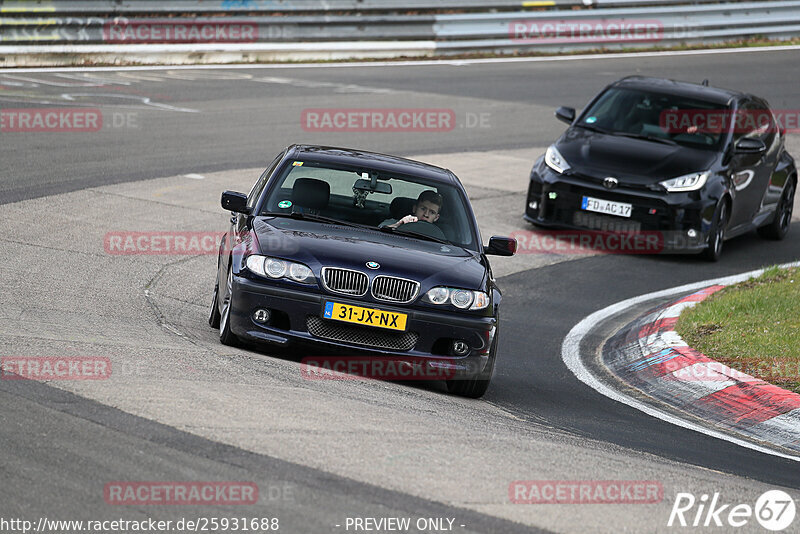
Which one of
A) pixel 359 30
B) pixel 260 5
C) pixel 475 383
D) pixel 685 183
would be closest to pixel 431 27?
pixel 359 30

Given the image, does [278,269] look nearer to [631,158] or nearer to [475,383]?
[475,383]

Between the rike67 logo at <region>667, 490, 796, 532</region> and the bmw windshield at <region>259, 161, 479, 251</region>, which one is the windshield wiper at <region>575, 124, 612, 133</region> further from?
the rike67 logo at <region>667, 490, 796, 532</region>

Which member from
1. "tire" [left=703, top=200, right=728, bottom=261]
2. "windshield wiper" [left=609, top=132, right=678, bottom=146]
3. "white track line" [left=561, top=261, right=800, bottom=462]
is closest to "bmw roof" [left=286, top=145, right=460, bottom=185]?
"white track line" [left=561, top=261, right=800, bottom=462]

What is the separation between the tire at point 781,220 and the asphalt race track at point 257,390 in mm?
229

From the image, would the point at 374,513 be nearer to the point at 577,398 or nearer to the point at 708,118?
the point at 577,398

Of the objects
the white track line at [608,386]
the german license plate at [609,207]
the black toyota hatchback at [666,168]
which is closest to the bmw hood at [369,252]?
the white track line at [608,386]

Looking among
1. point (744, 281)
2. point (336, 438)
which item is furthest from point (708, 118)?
point (336, 438)

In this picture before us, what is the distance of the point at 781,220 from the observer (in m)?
16.7

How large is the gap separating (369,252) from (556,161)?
7.00 m

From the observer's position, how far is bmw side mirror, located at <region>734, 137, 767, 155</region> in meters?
15.0

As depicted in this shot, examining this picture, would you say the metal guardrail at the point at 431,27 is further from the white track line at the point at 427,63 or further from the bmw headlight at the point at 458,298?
the bmw headlight at the point at 458,298

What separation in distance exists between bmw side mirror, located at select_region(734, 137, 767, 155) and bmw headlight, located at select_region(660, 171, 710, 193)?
0.79m

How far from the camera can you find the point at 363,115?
20.5 meters

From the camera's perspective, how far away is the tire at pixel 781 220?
16578 millimetres
